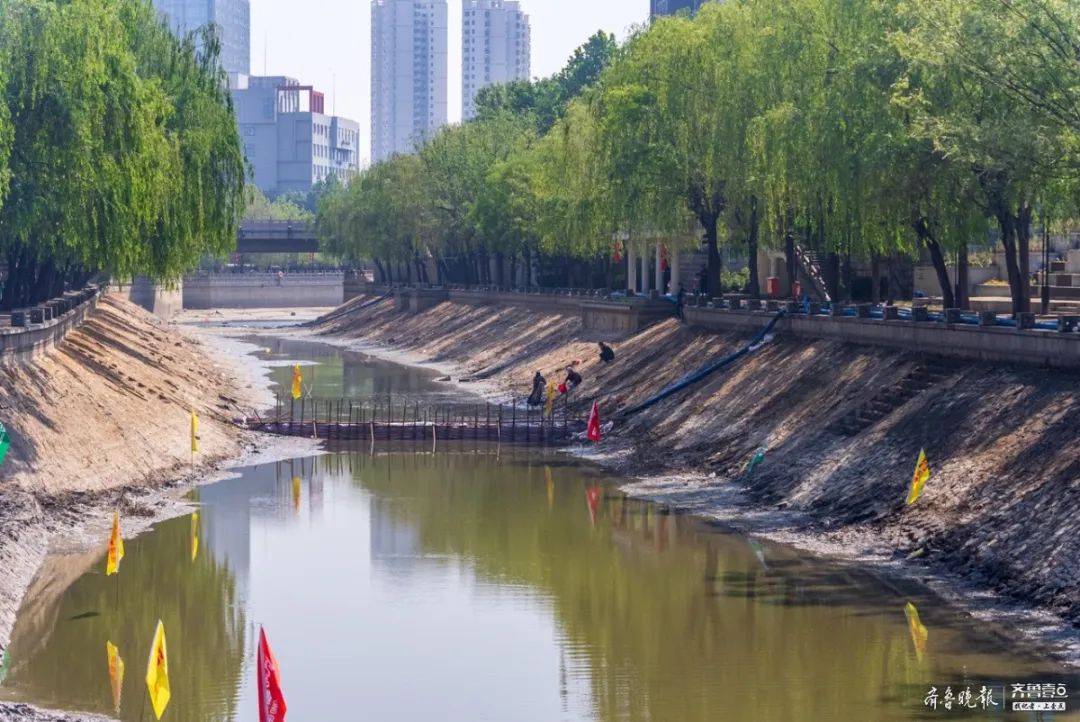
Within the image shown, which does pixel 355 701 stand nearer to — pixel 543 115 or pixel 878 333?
pixel 878 333

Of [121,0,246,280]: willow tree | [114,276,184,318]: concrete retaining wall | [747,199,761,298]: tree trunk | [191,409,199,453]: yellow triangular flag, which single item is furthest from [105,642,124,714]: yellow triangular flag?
[114,276,184,318]: concrete retaining wall

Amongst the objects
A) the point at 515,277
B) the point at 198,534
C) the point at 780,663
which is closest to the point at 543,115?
the point at 515,277

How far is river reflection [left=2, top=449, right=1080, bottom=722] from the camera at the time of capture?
28797mm

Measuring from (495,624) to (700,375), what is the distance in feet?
104

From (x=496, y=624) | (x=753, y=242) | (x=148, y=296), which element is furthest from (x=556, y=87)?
(x=496, y=624)

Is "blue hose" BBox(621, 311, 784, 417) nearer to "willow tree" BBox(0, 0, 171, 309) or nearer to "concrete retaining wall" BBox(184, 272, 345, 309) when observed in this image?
"willow tree" BBox(0, 0, 171, 309)

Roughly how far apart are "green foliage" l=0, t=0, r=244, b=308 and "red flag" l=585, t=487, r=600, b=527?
15770 mm

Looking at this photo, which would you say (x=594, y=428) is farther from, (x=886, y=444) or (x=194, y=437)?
(x=886, y=444)

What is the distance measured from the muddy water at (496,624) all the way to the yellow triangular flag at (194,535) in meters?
0.12

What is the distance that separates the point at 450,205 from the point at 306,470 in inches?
2725

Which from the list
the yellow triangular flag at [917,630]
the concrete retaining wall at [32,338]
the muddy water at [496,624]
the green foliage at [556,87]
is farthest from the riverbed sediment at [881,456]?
the green foliage at [556,87]

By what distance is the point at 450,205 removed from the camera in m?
123

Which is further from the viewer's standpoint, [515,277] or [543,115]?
[543,115]

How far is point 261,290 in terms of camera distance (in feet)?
625
